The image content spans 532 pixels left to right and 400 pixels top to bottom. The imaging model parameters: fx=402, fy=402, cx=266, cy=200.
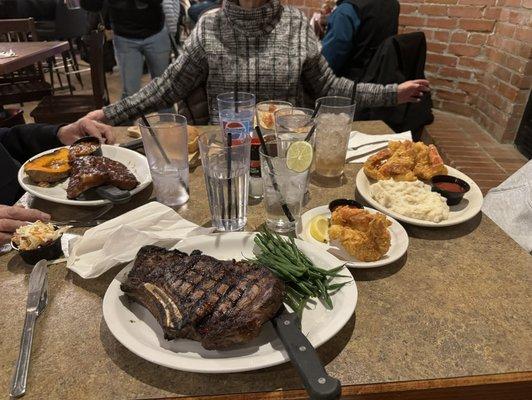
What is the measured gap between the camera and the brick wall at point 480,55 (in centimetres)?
282

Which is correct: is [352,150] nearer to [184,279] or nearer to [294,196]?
[294,196]

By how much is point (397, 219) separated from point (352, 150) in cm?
56

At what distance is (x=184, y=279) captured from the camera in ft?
2.81

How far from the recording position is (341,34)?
280 centimetres

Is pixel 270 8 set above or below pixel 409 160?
above

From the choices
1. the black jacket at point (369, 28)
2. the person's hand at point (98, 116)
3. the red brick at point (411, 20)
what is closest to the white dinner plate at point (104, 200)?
the person's hand at point (98, 116)

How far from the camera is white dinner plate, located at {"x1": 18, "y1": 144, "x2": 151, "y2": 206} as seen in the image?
125cm

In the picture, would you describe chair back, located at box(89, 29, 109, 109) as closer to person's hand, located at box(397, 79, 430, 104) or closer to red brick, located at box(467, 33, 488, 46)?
person's hand, located at box(397, 79, 430, 104)

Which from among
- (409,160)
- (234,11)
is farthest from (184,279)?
(234,11)

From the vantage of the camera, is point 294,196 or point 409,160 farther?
point 409,160

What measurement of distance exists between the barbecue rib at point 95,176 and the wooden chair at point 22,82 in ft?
10.4

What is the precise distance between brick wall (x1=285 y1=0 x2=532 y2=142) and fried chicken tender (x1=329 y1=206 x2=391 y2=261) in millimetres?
2460

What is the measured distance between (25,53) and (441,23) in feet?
11.6

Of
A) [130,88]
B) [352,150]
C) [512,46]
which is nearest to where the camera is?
[352,150]
